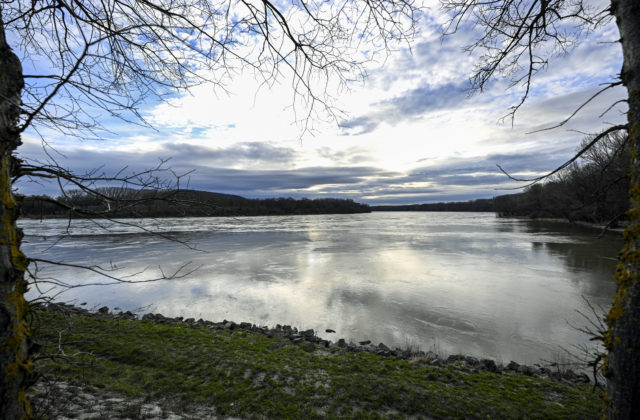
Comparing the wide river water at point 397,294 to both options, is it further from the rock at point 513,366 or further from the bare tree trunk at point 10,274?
the bare tree trunk at point 10,274

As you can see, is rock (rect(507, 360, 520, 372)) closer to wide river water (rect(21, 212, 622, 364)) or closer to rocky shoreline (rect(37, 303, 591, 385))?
rocky shoreline (rect(37, 303, 591, 385))

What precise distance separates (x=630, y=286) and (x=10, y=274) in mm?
3946

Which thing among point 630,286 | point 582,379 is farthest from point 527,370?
point 630,286

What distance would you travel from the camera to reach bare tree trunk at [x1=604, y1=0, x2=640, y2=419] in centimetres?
208

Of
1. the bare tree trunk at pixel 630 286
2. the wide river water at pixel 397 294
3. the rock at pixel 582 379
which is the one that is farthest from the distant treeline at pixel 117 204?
the rock at pixel 582 379

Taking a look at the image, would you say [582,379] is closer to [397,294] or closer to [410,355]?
[410,355]

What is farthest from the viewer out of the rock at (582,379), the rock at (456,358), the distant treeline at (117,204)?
the rock at (456,358)

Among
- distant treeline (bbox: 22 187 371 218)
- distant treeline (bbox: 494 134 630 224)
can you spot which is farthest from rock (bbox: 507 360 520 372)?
distant treeline (bbox: 22 187 371 218)

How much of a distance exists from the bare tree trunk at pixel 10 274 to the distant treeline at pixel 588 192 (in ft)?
13.1

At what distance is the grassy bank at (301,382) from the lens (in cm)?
392

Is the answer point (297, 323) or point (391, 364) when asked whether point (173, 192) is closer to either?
point (391, 364)

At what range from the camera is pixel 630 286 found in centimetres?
Answer: 209

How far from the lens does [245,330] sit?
716cm

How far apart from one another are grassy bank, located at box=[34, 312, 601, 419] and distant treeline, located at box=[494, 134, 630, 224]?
2.71 m
